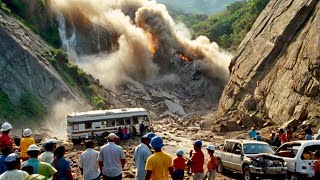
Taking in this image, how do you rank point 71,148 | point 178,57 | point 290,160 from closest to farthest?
point 290,160 → point 71,148 → point 178,57

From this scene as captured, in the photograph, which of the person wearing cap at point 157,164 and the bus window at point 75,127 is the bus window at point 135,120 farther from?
the person wearing cap at point 157,164

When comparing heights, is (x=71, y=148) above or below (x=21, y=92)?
below

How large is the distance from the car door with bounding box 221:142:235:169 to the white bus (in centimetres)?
1358

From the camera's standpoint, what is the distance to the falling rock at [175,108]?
50944mm

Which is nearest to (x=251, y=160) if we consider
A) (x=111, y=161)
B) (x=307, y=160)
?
(x=307, y=160)

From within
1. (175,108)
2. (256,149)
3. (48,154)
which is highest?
(175,108)

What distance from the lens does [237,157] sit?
14234 mm

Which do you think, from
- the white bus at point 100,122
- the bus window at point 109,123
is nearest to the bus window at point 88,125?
the white bus at point 100,122

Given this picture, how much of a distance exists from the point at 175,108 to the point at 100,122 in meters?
24.1

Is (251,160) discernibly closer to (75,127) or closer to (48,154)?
(48,154)

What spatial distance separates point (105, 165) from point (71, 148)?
1806 cm

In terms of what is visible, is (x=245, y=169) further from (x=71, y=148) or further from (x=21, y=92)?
(x=21, y=92)

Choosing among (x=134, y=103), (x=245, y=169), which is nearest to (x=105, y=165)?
(x=245, y=169)

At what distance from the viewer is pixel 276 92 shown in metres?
28.4
